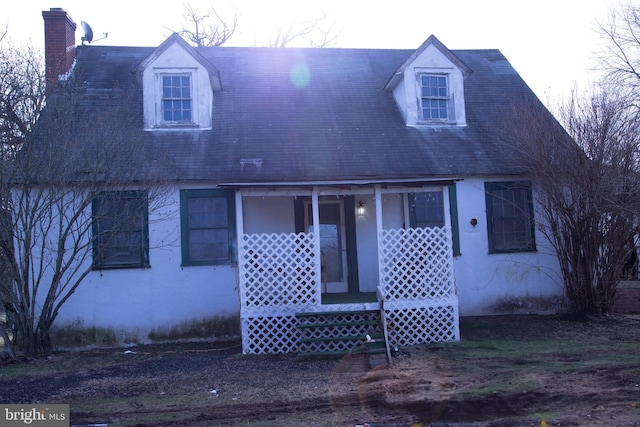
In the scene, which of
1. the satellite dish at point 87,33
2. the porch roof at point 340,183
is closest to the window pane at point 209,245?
the porch roof at point 340,183

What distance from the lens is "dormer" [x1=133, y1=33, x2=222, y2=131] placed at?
1265cm

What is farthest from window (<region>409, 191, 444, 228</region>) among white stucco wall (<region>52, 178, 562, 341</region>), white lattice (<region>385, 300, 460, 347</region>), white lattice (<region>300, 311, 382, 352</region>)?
white lattice (<region>300, 311, 382, 352</region>)

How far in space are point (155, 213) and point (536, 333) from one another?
312 inches

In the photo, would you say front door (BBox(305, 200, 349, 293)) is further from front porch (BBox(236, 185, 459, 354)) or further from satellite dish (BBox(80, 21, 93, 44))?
satellite dish (BBox(80, 21, 93, 44))

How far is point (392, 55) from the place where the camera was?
16.2 m

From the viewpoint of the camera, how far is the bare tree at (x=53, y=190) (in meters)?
9.74

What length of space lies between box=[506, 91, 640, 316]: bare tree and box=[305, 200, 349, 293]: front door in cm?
423

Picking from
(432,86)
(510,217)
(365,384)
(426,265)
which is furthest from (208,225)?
(510,217)

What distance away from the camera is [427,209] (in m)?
12.7

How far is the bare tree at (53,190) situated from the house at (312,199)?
0.44 m

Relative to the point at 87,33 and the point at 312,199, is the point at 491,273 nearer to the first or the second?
the point at 312,199

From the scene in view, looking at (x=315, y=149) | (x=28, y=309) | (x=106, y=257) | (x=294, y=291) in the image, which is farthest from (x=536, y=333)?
(x=28, y=309)

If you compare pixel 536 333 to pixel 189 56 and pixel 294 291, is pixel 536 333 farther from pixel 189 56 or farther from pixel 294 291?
pixel 189 56

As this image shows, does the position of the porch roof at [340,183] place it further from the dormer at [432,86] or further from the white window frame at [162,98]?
the dormer at [432,86]
